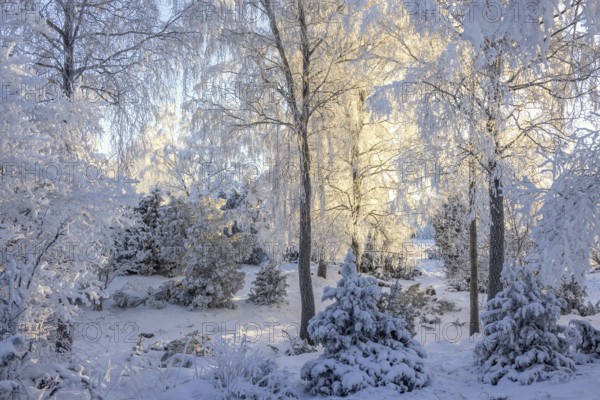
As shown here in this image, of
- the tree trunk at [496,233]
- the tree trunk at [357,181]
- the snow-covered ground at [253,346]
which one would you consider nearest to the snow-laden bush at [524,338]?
the snow-covered ground at [253,346]

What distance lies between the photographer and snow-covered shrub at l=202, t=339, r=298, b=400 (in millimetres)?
4535

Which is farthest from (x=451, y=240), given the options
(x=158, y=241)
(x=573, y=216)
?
(x=573, y=216)

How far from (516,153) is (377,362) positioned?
5.29 m

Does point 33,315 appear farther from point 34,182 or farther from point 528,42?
point 528,42

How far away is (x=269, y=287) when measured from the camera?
47.7 feet

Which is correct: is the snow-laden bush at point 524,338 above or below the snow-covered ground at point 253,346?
above

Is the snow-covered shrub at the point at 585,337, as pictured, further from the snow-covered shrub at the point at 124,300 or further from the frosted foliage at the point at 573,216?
the snow-covered shrub at the point at 124,300

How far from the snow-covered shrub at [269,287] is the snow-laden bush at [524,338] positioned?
937 centimetres

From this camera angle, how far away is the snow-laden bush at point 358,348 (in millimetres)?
5039

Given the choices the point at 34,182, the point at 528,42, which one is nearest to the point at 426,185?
the point at 528,42

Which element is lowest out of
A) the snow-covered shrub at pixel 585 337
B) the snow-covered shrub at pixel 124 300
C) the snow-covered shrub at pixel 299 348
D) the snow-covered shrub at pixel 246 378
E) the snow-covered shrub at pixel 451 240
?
the snow-covered shrub at pixel 299 348

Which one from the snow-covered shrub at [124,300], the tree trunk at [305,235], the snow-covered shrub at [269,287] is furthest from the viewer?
the snow-covered shrub at [269,287]

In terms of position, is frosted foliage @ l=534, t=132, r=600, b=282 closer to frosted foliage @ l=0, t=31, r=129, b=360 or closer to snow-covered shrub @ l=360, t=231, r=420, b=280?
frosted foliage @ l=0, t=31, r=129, b=360

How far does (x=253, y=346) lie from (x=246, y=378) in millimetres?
5851
